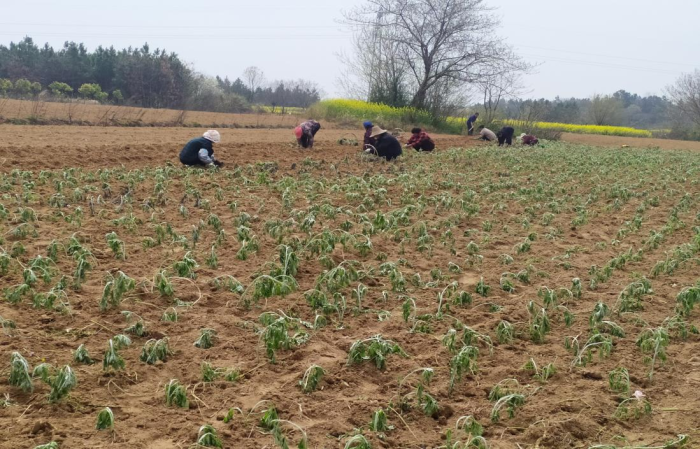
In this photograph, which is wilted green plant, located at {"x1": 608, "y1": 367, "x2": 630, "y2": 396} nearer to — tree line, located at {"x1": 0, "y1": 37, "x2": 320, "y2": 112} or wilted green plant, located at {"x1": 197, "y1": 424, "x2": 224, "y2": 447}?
wilted green plant, located at {"x1": 197, "y1": 424, "x2": 224, "y2": 447}

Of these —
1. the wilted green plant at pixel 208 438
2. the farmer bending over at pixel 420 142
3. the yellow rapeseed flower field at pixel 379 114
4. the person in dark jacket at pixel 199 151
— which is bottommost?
the wilted green plant at pixel 208 438

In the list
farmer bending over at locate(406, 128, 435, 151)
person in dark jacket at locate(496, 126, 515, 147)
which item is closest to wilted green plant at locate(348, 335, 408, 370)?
farmer bending over at locate(406, 128, 435, 151)

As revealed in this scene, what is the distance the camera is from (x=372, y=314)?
4.90m

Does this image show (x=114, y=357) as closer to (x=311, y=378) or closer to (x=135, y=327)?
(x=135, y=327)

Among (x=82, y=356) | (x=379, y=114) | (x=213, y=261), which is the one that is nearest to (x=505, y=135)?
(x=379, y=114)

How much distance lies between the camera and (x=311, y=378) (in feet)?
11.7

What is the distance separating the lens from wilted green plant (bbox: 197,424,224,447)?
2885 mm

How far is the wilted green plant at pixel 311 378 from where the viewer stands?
3.56 m

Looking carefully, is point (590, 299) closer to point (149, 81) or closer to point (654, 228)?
point (654, 228)

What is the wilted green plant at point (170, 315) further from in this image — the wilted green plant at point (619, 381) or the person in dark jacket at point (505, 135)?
the person in dark jacket at point (505, 135)

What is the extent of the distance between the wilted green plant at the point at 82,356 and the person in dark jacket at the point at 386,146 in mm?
12135

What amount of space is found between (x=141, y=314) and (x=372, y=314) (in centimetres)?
176

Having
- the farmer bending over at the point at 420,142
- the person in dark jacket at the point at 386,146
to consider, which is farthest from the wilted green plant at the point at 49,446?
the farmer bending over at the point at 420,142

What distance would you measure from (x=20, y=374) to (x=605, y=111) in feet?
240
